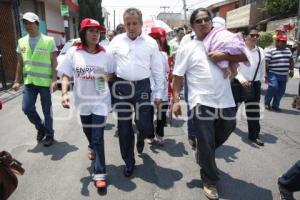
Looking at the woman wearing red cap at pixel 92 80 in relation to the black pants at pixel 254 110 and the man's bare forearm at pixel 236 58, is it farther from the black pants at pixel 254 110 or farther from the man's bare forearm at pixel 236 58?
the black pants at pixel 254 110

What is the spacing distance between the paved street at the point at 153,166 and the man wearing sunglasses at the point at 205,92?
19.7 inches

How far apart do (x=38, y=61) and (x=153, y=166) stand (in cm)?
237

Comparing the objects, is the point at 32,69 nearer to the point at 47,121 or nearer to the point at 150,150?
the point at 47,121

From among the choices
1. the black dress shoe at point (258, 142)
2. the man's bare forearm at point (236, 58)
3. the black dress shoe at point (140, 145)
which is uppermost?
the man's bare forearm at point (236, 58)

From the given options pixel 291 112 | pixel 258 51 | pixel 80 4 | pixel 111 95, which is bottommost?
pixel 291 112

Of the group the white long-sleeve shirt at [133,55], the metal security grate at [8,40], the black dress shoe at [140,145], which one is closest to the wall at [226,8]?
the metal security grate at [8,40]

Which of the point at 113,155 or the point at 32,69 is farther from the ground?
the point at 32,69

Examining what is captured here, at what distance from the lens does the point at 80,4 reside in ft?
88.6

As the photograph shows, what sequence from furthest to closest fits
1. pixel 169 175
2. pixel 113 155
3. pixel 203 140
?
pixel 113 155
pixel 169 175
pixel 203 140

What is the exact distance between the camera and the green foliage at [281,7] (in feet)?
80.4

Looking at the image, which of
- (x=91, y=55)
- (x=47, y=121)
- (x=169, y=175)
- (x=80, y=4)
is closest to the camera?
(x=91, y=55)

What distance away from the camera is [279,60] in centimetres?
772

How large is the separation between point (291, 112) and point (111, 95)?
540 cm

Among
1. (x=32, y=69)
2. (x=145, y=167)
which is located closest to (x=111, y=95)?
(x=145, y=167)
